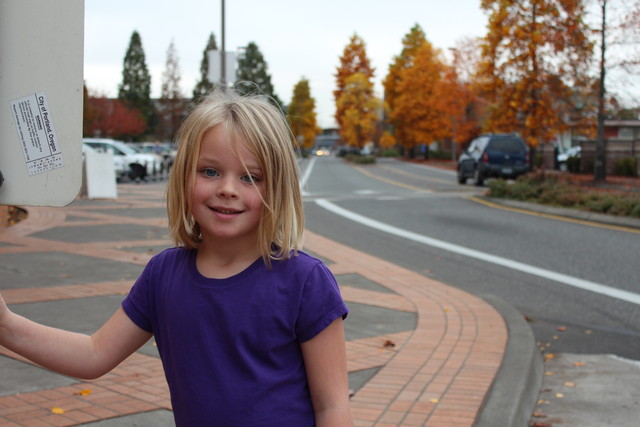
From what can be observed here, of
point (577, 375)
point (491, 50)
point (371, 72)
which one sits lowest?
point (577, 375)

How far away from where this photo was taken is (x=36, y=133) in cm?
144

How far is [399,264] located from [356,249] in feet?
4.95

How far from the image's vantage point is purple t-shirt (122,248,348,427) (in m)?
1.79

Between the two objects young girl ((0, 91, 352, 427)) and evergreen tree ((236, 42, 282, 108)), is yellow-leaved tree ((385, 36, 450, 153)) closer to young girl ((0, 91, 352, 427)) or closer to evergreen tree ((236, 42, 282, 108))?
evergreen tree ((236, 42, 282, 108))

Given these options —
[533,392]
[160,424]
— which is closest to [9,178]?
[160,424]

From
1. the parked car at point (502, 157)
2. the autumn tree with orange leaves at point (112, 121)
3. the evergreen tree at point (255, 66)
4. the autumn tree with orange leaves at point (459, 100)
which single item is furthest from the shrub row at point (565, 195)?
the evergreen tree at point (255, 66)

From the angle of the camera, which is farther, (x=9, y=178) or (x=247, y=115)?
(x=247, y=115)

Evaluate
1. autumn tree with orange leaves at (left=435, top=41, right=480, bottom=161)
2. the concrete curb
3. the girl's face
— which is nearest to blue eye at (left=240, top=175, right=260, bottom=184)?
the girl's face

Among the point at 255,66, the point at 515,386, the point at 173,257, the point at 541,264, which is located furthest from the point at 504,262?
the point at 255,66

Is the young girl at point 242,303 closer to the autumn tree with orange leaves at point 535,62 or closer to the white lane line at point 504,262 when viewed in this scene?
the white lane line at point 504,262

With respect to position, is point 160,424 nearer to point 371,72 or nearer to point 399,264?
point 399,264

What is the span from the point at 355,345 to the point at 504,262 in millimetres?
5110

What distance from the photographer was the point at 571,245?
1154 cm

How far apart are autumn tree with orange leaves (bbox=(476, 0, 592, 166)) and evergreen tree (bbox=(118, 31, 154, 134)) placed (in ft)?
271
